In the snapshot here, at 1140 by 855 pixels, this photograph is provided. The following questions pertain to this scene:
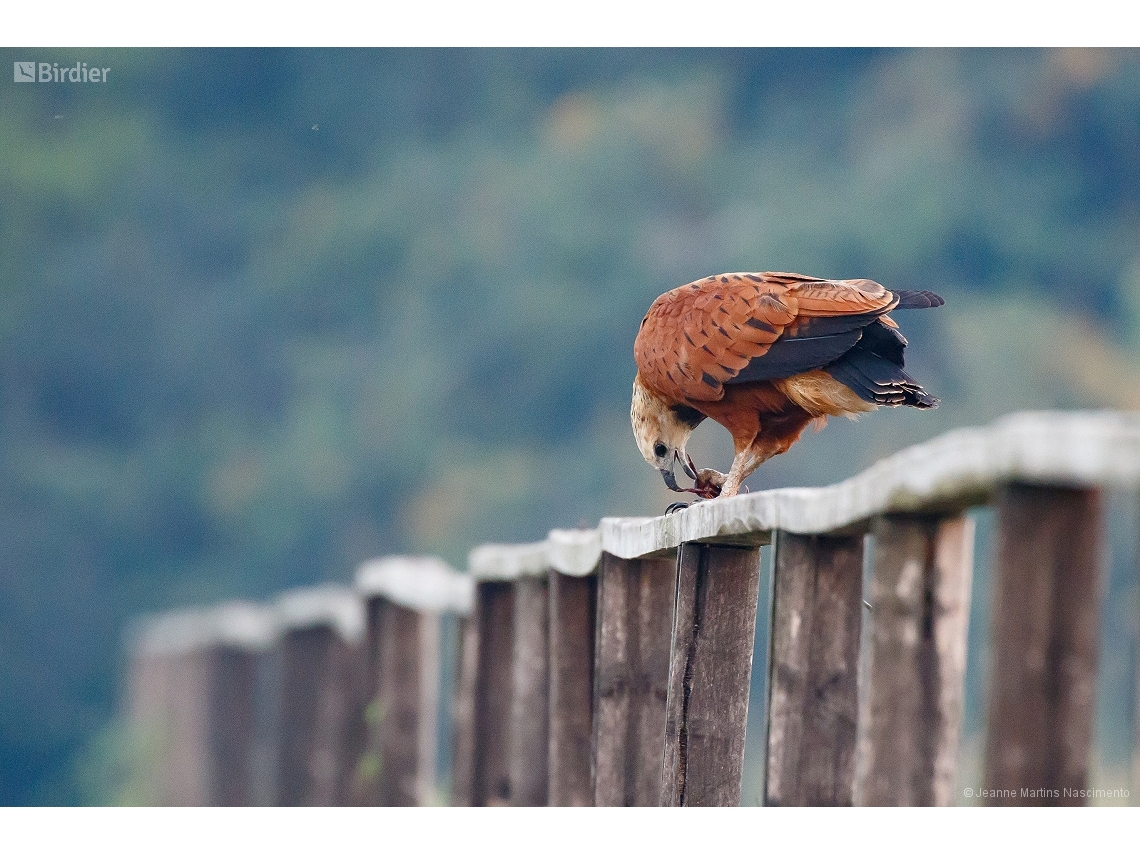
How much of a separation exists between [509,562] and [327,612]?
125 inches

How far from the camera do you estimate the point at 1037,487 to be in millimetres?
2264

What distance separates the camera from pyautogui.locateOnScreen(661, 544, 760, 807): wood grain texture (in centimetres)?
367

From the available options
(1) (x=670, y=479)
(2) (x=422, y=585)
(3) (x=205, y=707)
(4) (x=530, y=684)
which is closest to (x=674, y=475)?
(1) (x=670, y=479)

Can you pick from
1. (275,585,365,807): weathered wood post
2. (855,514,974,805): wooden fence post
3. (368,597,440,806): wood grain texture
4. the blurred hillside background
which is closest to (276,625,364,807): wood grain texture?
(275,585,365,807): weathered wood post

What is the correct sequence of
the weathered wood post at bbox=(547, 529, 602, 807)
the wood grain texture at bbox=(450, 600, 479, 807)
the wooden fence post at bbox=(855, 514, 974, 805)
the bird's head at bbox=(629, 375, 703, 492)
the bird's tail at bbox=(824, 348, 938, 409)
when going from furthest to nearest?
the wood grain texture at bbox=(450, 600, 479, 807) → the bird's head at bbox=(629, 375, 703, 492) → the weathered wood post at bbox=(547, 529, 602, 807) → the bird's tail at bbox=(824, 348, 938, 409) → the wooden fence post at bbox=(855, 514, 974, 805)

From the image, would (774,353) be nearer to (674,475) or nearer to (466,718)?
(674,475)

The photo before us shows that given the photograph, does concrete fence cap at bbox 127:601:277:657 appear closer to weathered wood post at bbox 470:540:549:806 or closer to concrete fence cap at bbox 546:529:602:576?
weathered wood post at bbox 470:540:549:806

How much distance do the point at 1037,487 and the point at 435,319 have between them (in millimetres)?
28538

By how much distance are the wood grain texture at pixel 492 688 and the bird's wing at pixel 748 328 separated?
1.15m

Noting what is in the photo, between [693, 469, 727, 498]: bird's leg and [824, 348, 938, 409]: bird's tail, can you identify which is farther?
[693, 469, 727, 498]: bird's leg

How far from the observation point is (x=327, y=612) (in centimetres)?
842

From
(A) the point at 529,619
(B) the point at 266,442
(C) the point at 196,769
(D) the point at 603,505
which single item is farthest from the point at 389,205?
(A) the point at 529,619

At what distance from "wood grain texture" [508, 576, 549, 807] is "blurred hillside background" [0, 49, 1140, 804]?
54.2 feet

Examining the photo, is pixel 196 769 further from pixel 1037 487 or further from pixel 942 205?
pixel 942 205
